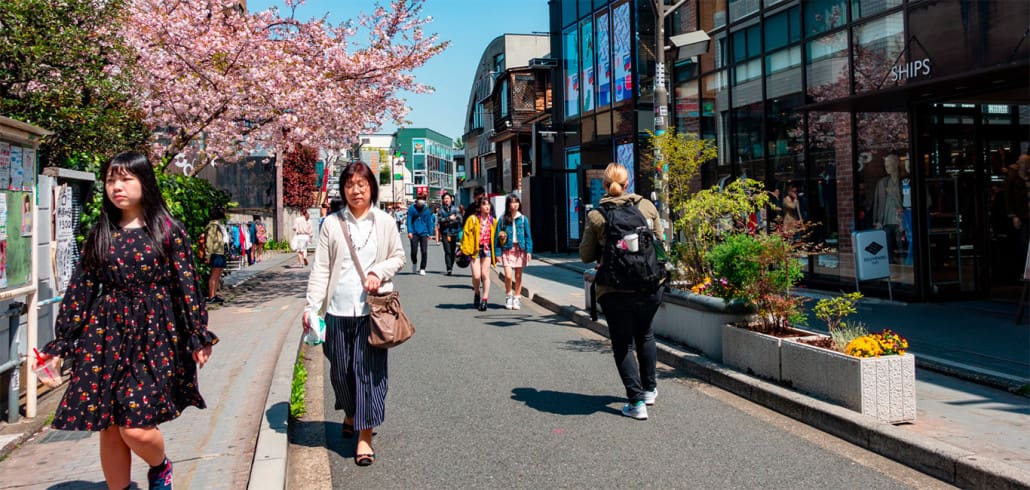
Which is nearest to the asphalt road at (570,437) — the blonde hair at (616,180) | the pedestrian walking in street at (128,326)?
the pedestrian walking in street at (128,326)

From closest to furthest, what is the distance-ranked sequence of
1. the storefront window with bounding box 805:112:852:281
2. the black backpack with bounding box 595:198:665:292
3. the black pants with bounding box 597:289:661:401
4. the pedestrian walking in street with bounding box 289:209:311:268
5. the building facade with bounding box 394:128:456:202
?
1. the black backpack with bounding box 595:198:665:292
2. the black pants with bounding box 597:289:661:401
3. the storefront window with bounding box 805:112:852:281
4. the pedestrian walking in street with bounding box 289:209:311:268
5. the building facade with bounding box 394:128:456:202

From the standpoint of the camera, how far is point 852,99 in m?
11.0

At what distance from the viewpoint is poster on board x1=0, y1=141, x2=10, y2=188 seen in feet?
19.2

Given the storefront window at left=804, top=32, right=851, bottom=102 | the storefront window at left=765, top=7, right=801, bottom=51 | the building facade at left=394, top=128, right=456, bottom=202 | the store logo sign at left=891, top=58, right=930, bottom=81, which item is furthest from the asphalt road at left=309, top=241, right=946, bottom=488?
the building facade at left=394, top=128, right=456, bottom=202

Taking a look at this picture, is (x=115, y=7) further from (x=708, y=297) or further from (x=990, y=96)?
(x=990, y=96)

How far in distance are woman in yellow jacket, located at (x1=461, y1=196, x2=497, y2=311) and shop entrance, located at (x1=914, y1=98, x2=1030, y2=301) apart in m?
6.23

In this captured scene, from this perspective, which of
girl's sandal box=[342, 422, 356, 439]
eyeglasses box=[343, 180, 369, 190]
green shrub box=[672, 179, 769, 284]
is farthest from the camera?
green shrub box=[672, 179, 769, 284]

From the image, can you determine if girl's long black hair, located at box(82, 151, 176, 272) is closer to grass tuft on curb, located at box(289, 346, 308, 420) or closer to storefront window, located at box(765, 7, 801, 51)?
grass tuft on curb, located at box(289, 346, 308, 420)

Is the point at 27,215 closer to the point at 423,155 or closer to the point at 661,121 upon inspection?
the point at 661,121

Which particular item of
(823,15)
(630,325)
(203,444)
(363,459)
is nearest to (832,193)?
(823,15)

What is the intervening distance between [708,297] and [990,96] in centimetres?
595

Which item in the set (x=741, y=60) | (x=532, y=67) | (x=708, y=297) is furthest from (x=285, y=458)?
(x=532, y=67)

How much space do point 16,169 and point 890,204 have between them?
1124cm

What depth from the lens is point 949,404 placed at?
20.4 feet
